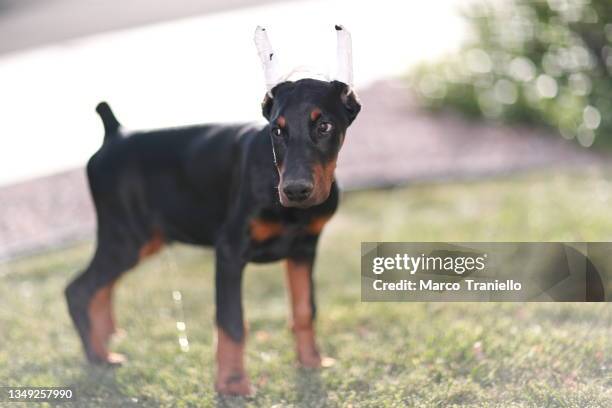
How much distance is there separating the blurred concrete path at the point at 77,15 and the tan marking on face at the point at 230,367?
10346 mm

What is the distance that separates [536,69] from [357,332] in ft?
15.5

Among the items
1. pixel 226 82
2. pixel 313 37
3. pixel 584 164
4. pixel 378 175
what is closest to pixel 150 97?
pixel 226 82

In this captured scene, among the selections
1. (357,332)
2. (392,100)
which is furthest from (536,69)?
(357,332)

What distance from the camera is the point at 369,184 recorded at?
838 cm

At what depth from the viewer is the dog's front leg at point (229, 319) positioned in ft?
14.7

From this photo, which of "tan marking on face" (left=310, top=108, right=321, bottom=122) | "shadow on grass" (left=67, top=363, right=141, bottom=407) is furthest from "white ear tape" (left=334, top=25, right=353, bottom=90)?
"shadow on grass" (left=67, top=363, right=141, bottom=407)

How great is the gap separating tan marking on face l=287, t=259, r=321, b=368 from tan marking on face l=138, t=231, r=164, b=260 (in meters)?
0.83

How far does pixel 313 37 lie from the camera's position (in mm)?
11438

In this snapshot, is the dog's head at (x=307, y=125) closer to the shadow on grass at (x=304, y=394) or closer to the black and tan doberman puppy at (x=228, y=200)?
the black and tan doberman puppy at (x=228, y=200)

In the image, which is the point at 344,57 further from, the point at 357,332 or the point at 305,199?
the point at 357,332

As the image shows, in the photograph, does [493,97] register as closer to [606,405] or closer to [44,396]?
[606,405]

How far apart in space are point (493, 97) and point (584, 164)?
4.70 ft

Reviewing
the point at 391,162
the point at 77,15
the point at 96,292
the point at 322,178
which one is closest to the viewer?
the point at 322,178

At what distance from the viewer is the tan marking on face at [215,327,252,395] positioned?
4516 millimetres
